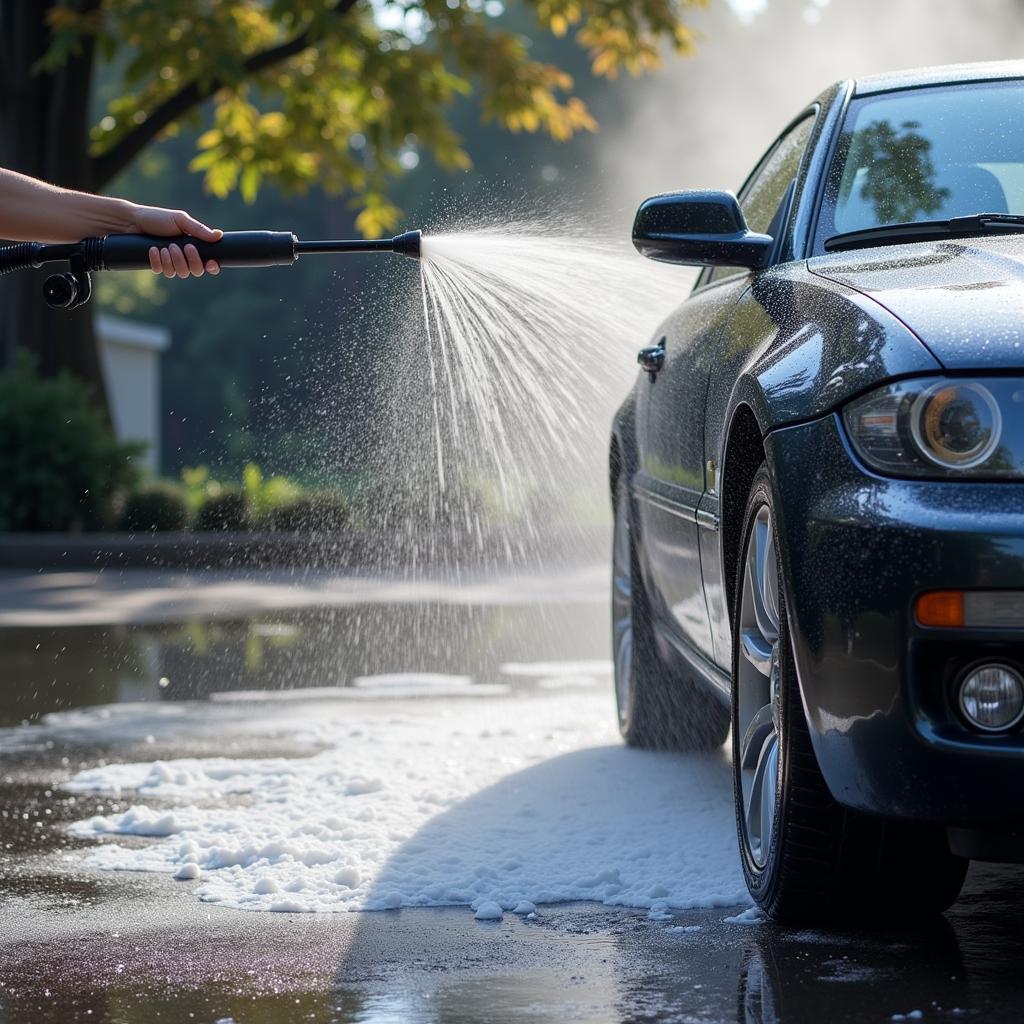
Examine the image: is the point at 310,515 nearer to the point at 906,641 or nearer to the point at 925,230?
the point at 925,230

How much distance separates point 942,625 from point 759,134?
177 feet

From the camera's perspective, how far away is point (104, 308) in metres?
66.1

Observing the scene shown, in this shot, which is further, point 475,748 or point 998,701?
point 475,748

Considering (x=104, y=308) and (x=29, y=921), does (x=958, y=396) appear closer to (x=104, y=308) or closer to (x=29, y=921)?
(x=29, y=921)

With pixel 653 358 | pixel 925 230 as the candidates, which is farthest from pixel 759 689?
pixel 653 358

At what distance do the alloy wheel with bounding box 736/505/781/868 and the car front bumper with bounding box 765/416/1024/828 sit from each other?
1.10ft

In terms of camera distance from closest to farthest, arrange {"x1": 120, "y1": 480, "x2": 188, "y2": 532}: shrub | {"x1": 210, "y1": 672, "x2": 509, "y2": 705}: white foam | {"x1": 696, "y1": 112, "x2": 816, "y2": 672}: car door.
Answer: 1. {"x1": 696, "y1": 112, "x2": 816, "y2": 672}: car door
2. {"x1": 210, "y1": 672, "x2": 509, "y2": 705}: white foam
3. {"x1": 120, "y1": 480, "x2": 188, "y2": 532}: shrub

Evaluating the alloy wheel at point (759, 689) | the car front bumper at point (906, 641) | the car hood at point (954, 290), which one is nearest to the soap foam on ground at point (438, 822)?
the alloy wheel at point (759, 689)

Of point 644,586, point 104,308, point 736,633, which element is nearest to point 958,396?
point 736,633

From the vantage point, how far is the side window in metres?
4.68

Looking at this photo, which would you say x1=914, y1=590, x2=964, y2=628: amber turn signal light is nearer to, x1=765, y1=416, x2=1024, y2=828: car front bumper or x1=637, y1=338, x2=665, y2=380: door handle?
x1=765, y1=416, x2=1024, y2=828: car front bumper

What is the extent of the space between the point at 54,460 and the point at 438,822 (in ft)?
37.1

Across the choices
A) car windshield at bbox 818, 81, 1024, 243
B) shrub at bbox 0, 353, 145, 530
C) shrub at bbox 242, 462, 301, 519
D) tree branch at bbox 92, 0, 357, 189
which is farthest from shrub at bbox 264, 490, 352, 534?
car windshield at bbox 818, 81, 1024, 243

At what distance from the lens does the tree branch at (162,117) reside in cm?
1734
